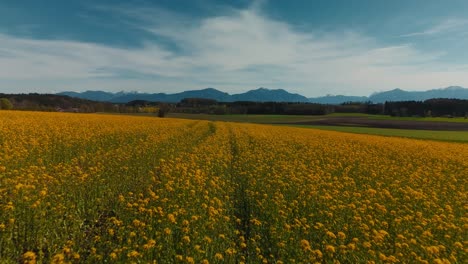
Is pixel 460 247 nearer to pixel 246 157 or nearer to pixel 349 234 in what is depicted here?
pixel 349 234

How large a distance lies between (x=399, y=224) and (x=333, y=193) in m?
1.97

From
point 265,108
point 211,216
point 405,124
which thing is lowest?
point 405,124

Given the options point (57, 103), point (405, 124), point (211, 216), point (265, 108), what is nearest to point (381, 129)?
point (405, 124)

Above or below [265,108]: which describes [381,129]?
below

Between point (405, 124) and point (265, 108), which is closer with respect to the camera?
point (405, 124)

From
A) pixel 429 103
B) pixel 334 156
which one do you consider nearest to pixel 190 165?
pixel 334 156

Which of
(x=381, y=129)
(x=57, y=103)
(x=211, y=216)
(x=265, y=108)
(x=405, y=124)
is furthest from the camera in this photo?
(x=265, y=108)

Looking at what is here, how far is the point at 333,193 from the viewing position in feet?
26.6

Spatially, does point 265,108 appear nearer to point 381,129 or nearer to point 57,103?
point 381,129

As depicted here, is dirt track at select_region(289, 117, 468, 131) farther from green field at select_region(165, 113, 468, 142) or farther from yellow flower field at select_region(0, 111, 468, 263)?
yellow flower field at select_region(0, 111, 468, 263)

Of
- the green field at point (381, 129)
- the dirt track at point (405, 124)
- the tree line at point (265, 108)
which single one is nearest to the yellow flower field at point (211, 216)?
the green field at point (381, 129)

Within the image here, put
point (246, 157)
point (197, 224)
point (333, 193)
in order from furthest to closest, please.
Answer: point (246, 157) < point (333, 193) < point (197, 224)

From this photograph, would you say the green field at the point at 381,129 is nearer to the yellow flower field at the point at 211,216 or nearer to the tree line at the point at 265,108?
the tree line at the point at 265,108

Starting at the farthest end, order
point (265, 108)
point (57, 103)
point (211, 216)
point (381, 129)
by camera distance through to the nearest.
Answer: point (265, 108), point (57, 103), point (381, 129), point (211, 216)
